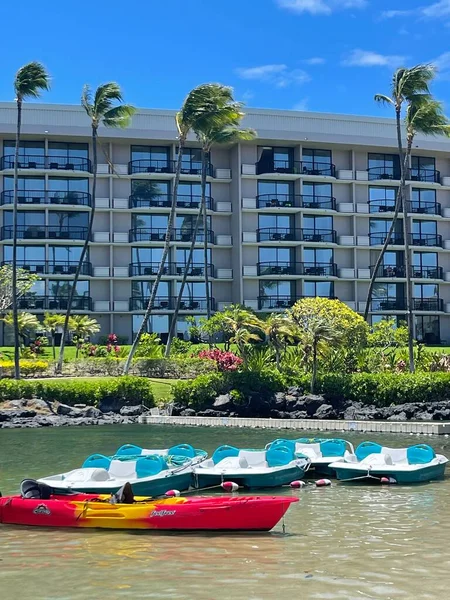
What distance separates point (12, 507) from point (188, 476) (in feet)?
14.2

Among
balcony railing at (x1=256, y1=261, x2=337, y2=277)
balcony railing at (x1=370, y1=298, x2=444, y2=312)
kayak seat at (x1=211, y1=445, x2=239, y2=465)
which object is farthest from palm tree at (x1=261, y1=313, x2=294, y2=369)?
balcony railing at (x1=370, y1=298, x2=444, y2=312)

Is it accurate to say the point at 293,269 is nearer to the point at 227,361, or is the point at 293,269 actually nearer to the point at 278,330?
the point at 278,330

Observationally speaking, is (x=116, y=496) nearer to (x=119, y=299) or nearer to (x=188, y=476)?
(x=188, y=476)

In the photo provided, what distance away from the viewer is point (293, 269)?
59.8 meters

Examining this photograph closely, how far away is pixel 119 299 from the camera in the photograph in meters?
58.5

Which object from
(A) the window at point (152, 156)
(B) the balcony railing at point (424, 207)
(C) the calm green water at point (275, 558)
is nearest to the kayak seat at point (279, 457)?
(C) the calm green water at point (275, 558)

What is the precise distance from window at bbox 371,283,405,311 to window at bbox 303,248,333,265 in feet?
14.0

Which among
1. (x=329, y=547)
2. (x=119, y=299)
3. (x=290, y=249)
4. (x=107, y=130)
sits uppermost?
(x=107, y=130)

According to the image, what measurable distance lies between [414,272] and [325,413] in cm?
2920

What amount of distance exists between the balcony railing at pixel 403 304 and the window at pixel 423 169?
9.84m

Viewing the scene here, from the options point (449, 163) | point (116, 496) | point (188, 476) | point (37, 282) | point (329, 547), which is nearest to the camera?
point (329, 547)

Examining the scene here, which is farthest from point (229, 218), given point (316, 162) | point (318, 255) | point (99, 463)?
point (99, 463)

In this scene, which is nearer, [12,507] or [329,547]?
[329,547]

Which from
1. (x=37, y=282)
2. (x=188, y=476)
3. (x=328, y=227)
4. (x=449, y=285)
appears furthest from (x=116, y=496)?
(x=449, y=285)
